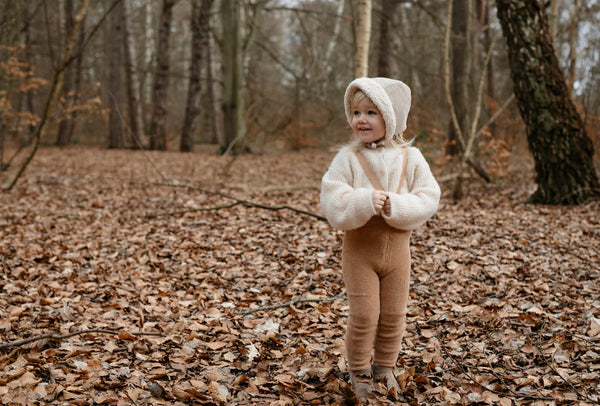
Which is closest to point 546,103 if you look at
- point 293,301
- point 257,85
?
point 293,301

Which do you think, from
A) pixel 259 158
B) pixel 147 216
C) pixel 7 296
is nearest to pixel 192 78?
pixel 259 158

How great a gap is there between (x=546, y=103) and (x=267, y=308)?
5138mm

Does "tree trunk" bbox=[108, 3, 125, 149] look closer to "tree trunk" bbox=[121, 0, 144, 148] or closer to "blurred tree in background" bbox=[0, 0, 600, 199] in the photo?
"blurred tree in background" bbox=[0, 0, 600, 199]

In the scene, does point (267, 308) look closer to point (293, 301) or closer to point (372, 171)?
point (293, 301)

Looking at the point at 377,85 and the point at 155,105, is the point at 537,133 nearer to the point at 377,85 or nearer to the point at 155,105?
the point at 377,85

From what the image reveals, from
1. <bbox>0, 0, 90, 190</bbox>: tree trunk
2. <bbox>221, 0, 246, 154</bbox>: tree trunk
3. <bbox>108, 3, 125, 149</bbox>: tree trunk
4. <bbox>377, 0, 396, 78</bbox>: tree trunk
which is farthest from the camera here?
<bbox>108, 3, 125, 149</bbox>: tree trunk

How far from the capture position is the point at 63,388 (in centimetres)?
294

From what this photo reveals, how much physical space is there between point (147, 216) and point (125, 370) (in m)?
3.97

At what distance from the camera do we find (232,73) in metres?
15.1

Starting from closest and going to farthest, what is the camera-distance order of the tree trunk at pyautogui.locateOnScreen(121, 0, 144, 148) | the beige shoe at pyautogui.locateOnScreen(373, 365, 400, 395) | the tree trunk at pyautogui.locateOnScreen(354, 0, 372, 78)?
1. the beige shoe at pyautogui.locateOnScreen(373, 365, 400, 395)
2. the tree trunk at pyautogui.locateOnScreen(354, 0, 372, 78)
3. the tree trunk at pyautogui.locateOnScreen(121, 0, 144, 148)

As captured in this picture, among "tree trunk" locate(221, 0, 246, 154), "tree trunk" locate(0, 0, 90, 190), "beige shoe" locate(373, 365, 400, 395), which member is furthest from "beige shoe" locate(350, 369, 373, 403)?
"tree trunk" locate(221, 0, 246, 154)

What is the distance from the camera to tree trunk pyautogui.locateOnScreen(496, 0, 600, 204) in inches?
280

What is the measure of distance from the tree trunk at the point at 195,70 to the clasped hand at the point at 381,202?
47.5ft

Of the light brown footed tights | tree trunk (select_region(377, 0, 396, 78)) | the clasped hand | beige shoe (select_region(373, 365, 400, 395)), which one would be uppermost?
tree trunk (select_region(377, 0, 396, 78))
